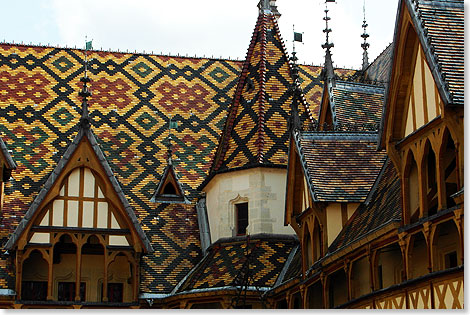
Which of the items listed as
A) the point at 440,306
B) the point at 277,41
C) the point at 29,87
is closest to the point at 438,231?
the point at 440,306

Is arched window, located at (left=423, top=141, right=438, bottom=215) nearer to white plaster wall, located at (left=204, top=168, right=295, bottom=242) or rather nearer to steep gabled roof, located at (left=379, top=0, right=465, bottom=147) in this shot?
steep gabled roof, located at (left=379, top=0, right=465, bottom=147)

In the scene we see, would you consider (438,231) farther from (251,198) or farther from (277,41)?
(277,41)

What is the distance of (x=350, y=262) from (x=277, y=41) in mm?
9992

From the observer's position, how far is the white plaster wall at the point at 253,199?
24453 mm

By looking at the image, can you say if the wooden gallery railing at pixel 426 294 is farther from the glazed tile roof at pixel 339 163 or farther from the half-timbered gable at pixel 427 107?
the glazed tile roof at pixel 339 163

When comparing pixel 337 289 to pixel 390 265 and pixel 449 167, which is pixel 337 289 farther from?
pixel 449 167

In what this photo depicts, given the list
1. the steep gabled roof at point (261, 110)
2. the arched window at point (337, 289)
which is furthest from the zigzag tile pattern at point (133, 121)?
the arched window at point (337, 289)

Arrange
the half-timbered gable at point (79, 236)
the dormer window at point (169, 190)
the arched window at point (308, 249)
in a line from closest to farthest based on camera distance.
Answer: the arched window at point (308, 249)
the half-timbered gable at point (79, 236)
the dormer window at point (169, 190)

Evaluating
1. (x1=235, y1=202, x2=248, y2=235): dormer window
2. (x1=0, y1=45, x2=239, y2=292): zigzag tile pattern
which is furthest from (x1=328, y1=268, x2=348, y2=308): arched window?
(x1=235, y1=202, x2=248, y2=235): dormer window

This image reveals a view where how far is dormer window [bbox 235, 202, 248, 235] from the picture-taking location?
25.0m

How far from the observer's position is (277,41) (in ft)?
88.4

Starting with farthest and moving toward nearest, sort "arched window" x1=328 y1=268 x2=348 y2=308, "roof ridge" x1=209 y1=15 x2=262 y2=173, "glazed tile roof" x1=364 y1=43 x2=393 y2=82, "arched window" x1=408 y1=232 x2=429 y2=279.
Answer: "glazed tile roof" x1=364 y1=43 x2=393 y2=82, "roof ridge" x1=209 y1=15 x2=262 y2=173, "arched window" x1=328 y1=268 x2=348 y2=308, "arched window" x1=408 y1=232 x2=429 y2=279

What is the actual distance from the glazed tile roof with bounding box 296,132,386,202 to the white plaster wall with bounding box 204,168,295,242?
13.8 feet

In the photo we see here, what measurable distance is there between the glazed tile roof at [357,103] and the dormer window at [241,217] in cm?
369
